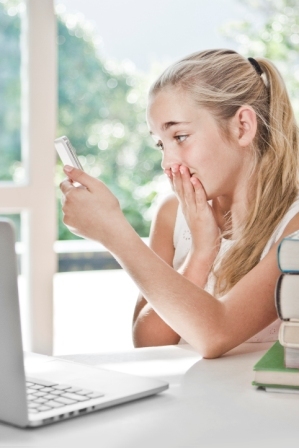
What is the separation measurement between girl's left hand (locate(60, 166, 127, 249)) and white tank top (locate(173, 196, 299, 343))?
0.37 meters

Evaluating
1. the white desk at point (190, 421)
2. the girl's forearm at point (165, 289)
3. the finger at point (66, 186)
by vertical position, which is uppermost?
the finger at point (66, 186)

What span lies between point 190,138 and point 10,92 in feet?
4.76

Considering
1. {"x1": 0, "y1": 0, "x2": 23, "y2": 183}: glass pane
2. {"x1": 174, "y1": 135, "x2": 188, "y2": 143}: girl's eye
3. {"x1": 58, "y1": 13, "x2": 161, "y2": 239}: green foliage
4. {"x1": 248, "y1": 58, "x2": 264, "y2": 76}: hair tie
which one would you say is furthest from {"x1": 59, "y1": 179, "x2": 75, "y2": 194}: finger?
{"x1": 58, "y1": 13, "x2": 161, "y2": 239}: green foliage

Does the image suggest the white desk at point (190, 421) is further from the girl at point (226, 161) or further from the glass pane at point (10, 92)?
the glass pane at point (10, 92)

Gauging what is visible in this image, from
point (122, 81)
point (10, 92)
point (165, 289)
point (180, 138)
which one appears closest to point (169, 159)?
point (180, 138)

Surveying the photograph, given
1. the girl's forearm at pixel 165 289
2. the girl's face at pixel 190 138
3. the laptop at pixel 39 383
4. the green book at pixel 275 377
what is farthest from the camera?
the girl's face at pixel 190 138

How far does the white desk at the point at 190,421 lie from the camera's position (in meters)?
0.73

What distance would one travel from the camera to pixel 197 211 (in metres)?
1.54

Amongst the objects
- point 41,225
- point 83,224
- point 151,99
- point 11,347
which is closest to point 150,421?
point 11,347

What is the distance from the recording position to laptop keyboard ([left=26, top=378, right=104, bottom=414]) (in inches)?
31.3

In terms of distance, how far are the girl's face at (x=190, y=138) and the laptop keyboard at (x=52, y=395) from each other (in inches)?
27.0

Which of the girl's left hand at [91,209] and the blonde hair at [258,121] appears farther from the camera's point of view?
the blonde hair at [258,121]

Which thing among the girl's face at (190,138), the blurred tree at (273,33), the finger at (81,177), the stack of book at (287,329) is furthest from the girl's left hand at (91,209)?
the blurred tree at (273,33)

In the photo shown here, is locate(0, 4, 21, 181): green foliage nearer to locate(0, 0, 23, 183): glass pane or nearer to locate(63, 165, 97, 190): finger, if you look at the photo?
locate(0, 0, 23, 183): glass pane
